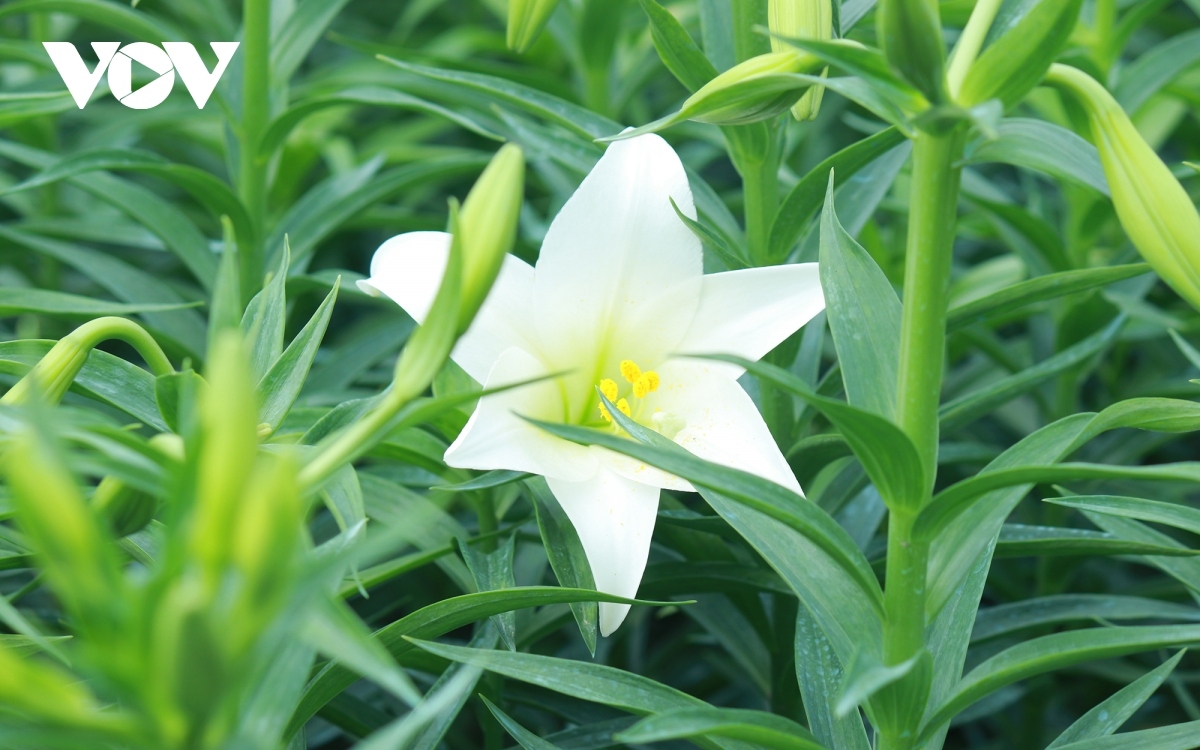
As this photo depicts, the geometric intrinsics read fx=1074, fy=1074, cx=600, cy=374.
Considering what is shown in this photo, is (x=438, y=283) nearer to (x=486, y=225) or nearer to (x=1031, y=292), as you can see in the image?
(x=486, y=225)

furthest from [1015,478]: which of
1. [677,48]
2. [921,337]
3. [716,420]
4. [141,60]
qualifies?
[141,60]

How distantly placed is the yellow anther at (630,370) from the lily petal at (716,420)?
1 cm

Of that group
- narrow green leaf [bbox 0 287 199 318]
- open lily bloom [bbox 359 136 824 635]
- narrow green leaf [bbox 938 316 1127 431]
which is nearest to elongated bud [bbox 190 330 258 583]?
open lily bloom [bbox 359 136 824 635]

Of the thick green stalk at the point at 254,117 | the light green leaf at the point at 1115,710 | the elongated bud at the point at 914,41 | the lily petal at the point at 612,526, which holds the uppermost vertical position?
the thick green stalk at the point at 254,117

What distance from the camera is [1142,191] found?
330 millimetres

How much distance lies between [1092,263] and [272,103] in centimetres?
56

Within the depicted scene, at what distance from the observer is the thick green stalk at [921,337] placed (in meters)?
0.33

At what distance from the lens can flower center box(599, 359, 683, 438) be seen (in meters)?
0.47

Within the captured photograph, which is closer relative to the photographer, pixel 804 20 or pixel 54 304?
pixel 804 20

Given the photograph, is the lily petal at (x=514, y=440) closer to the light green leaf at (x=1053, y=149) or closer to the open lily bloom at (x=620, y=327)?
the open lily bloom at (x=620, y=327)

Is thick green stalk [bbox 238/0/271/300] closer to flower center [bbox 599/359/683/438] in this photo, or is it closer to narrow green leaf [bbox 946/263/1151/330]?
flower center [bbox 599/359/683/438]

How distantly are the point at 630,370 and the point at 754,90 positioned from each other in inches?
6.7

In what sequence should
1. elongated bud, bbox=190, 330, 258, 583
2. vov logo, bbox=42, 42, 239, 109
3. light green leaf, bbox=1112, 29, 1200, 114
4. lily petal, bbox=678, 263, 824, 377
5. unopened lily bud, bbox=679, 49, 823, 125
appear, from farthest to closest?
light green leaf, bbox=1112, 29, 1200, 114
vov logo, bbox=42, 42, 239, 109
lily petal, bbox=678, 263, 824, 377
unopened lily bud, bbox=679, 49, 823, 125
elongated bud, bbox=190, 330, 258, 583

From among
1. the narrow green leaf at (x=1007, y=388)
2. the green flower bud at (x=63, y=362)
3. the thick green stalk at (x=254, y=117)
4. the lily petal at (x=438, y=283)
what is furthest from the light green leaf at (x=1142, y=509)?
the thick green stalk at (x=254, y=117)
